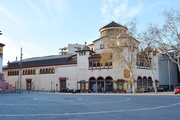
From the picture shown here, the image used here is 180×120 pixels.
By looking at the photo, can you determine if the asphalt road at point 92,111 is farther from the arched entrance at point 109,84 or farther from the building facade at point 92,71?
the arched entrance at point 109,84

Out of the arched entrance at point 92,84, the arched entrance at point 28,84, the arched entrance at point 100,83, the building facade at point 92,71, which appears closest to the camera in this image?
the building facade at point 92,71

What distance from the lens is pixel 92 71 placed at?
59562 millimetres

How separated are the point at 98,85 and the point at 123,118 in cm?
4832

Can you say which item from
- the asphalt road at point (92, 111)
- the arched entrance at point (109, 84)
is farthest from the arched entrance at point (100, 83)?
the asphalt road at point (92, 111)

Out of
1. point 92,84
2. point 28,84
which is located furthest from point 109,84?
point 28,84

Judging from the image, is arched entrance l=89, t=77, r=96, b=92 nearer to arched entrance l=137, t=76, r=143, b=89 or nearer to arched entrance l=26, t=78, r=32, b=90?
arched entrance l=137, t=76, r=143, b=89

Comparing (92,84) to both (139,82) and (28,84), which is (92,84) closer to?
(139,82)

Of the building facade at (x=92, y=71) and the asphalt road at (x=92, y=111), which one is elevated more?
the building facade at (x=92, y=71)

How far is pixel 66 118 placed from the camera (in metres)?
10.9

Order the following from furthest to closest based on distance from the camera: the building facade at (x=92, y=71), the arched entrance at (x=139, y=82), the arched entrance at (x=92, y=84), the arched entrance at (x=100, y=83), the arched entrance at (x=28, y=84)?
the arched entrance at (x=28, y=84), the arched entrance at (x=92, y=84), the arched entrance at (x=139, y=82), the arched entrance at (x=100, y=83), the building facade at (x=92, y=71)

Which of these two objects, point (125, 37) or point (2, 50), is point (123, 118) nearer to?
point (125, 37)

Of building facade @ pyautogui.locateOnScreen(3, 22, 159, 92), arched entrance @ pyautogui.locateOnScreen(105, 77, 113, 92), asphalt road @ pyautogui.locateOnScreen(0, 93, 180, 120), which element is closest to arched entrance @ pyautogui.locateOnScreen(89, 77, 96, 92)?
building facade @ pyautogui.locateOnScreen(3, 22, 159, 92)

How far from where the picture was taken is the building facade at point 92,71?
56.1 m

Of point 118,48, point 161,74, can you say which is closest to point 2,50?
point 118,48
